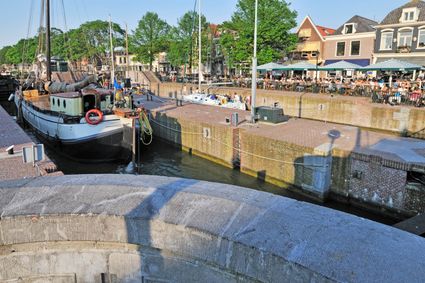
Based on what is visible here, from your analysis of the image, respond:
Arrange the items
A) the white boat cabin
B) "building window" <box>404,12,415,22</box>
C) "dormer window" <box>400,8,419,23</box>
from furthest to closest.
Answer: "building window" <box>404,12,415,22</box>
"dormer window" <box>400,8,419,23</box>
the white boat cabin

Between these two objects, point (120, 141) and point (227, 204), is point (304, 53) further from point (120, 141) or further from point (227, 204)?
point (227, 204)

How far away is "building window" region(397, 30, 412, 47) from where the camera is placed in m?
36.4

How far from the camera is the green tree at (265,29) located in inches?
1651

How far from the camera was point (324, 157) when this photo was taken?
1277 cm

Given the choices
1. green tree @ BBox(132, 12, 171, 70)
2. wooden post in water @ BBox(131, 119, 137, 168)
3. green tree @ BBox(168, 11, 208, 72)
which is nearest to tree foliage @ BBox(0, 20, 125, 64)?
green tree @ BBox(132, 12, 171, 70)

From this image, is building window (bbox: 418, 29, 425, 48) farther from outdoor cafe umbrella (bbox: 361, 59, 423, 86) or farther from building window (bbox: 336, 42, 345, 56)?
building window (bbox: 336, 42, 345, 56)

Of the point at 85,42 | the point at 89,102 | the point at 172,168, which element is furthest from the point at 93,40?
the point at 172,168

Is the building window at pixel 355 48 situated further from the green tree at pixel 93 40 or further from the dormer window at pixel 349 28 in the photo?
the green tree at pixel 93 40

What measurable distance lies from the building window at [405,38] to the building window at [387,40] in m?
0.91

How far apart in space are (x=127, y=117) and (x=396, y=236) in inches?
689

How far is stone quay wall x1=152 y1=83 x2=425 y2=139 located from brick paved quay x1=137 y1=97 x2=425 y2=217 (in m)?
6.75

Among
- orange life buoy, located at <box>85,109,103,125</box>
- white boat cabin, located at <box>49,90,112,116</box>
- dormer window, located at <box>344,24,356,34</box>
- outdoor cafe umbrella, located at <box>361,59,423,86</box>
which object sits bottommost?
orange life buoy, located at <box>85,109,103,125</box>

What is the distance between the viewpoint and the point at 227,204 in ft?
9.00

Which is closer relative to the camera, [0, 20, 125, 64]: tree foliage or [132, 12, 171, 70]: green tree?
[132, 12, 171, 70]: green tree
